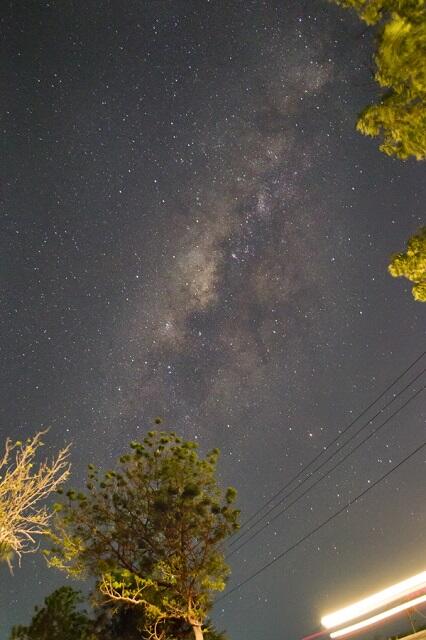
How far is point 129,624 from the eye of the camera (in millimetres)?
18734

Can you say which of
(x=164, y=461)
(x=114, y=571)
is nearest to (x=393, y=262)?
(x=164, y=461)

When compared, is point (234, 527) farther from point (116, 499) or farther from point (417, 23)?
point (417, 23)

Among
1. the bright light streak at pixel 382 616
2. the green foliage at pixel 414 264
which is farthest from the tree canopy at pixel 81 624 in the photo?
the green foliage at pixel 414 264

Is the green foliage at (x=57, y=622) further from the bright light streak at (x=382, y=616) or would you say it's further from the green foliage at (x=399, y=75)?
the green foliage at (x=399, y=75)

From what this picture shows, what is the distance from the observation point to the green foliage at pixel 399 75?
206 inches

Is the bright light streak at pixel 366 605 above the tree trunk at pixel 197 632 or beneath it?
beneath

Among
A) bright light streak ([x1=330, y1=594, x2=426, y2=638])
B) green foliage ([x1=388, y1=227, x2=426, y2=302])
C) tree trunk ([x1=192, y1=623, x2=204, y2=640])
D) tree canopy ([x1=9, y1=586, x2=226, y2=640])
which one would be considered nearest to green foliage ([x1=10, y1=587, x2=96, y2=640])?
tree canopy ([x1=9, y1=586, x2=226, y2=640])

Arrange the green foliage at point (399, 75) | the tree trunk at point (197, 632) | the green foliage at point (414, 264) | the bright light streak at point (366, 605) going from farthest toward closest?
1. the tree trunk at point (197, 632)
2. the bright light streak at point (366, 605)
3. the green foliage at point (414, 264)
4. the green foliage at point (399, 75)

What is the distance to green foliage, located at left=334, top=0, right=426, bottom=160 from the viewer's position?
5.23m

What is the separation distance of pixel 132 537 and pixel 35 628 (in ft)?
28.1

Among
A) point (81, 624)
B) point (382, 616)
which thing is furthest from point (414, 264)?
point (81, 624)

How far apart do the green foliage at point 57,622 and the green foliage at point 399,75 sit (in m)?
21.8

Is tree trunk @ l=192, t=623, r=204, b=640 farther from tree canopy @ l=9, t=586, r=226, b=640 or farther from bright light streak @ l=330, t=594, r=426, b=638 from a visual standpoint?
bright light streak @ l=330, t=594, r=426, b=638

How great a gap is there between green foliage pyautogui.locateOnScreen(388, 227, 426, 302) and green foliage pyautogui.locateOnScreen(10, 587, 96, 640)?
20.4 meters
